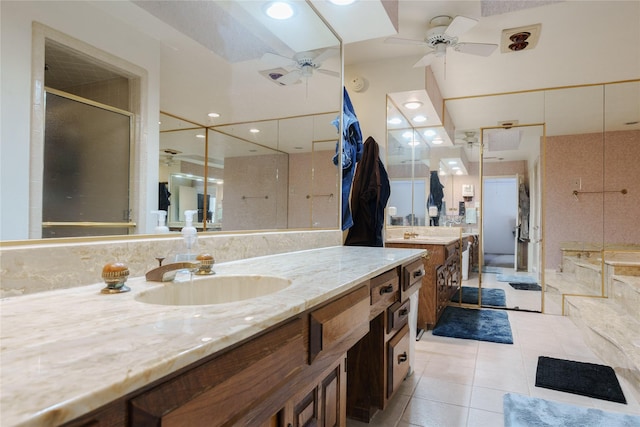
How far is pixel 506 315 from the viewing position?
3789 millimetres

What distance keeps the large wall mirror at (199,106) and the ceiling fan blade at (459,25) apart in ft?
2.61

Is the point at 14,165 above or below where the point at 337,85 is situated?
below

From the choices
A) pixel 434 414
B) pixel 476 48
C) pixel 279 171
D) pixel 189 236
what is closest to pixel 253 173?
pixel 279 171

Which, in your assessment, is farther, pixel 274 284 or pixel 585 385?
pixel 585 385

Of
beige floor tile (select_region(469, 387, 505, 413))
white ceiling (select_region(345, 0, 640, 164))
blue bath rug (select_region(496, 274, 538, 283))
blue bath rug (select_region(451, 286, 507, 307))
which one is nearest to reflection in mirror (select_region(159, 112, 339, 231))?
white ceiling (select_region(345, 0, 640, 164))

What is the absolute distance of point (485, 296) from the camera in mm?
4301

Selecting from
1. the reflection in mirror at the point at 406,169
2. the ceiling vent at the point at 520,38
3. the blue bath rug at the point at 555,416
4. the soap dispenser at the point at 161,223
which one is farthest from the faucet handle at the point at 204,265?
the ceiling vent at the point at 520,38

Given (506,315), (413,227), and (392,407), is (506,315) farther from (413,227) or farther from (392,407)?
(392,407)

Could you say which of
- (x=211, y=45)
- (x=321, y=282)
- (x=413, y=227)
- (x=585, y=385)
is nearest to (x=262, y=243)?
(x=321, y=282)

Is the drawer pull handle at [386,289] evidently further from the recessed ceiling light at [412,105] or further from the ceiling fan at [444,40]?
the recessed ceiling light at [412,105]

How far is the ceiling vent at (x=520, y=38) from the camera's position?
8.76 feet

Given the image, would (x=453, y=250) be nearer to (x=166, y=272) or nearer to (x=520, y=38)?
(x=520, y=38)

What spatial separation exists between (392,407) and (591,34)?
309 cm

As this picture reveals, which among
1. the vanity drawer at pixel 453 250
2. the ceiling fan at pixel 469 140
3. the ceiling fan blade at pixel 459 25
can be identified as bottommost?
the vanity drawer at pixel 453 250
